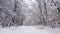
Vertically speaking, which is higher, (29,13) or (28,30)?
(29,13)

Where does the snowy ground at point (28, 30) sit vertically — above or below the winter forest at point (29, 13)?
below

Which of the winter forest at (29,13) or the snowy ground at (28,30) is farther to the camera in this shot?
the winter forest at (29,13)

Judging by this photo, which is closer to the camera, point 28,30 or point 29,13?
point 28,30

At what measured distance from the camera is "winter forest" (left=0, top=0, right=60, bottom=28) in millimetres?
2549

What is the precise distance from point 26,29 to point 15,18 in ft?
1.41

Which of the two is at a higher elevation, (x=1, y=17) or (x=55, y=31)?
(x=1, y=17)

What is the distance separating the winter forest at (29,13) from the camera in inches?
100

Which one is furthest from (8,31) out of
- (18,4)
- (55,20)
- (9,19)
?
(55,20)

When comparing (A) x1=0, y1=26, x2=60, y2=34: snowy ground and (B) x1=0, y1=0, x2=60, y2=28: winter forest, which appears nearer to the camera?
(A) x1=0, y1=26, x2=60, y2=34: snowy ground

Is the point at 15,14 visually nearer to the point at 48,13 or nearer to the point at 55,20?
the point at 48,13

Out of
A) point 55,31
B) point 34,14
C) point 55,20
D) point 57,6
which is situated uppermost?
point 57,6

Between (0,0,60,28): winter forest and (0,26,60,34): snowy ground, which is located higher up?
(0,0,60,28): winter forest

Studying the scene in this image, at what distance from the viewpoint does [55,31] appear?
2.38m

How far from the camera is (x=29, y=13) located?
103 inches
